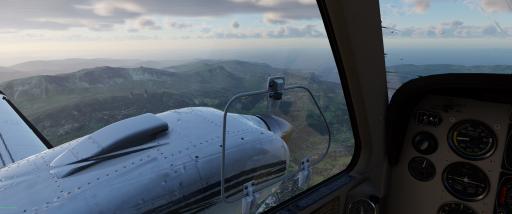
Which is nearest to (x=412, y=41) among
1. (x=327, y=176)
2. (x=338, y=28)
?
(x=338, y=28)

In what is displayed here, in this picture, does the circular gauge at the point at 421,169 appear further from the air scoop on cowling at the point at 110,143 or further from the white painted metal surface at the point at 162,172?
the air scoop on cowling at the point at 110,143

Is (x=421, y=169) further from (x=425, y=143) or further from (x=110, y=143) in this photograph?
(x=110, y=143)

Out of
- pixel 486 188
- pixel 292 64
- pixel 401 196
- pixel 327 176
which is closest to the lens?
pixel 292 64

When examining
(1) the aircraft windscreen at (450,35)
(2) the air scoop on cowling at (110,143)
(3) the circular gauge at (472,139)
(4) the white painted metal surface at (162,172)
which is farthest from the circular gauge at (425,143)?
(2) the air scoop on cowling at (110,143)

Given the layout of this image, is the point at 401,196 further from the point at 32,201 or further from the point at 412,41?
the point at 32,201

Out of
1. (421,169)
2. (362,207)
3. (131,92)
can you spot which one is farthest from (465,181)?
(131,92)

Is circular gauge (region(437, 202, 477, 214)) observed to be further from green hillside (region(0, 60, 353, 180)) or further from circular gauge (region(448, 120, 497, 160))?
green hillside (region(0, 60, 353, 180))
